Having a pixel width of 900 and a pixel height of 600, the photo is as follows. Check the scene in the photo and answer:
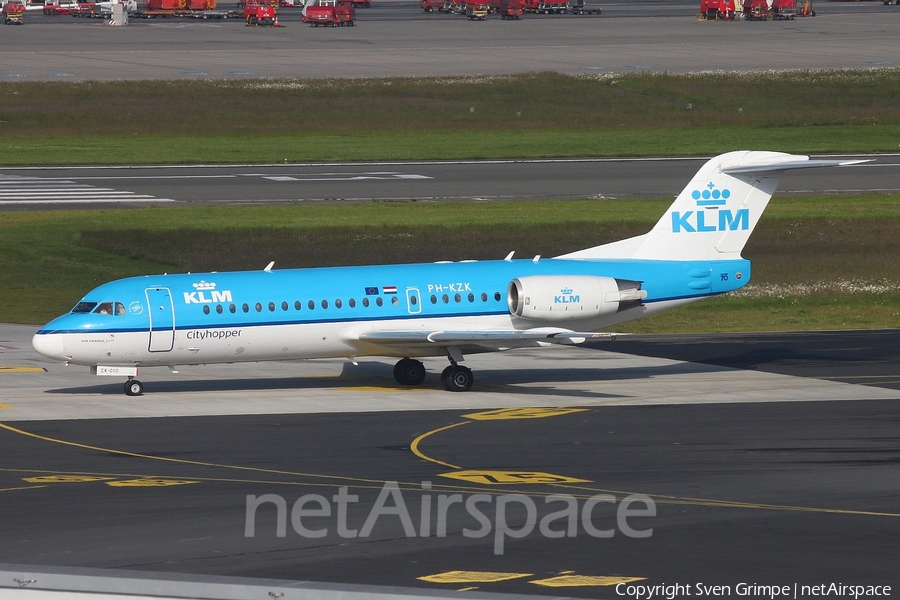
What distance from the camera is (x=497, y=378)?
3772 cm

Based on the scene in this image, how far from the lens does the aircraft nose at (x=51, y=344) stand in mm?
32188

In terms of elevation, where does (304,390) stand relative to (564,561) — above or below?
below

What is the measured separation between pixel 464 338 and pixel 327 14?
3867 inches

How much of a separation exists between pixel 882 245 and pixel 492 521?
132 ft

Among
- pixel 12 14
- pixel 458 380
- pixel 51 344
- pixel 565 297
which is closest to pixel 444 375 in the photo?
pixel 458 380

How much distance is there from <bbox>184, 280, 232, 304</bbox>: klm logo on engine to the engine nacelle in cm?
752

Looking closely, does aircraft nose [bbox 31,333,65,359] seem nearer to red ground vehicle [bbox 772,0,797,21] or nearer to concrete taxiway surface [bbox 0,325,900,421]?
concrete taxiway surface [bbox 0,325,900,421]

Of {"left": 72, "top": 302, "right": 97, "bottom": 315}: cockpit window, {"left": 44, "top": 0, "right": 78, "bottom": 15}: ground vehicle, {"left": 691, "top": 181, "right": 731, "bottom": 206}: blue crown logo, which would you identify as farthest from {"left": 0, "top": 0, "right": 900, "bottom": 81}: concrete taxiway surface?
{"left": 72, "top": 302, "right": 97, "bottom": 315}: cockpit window

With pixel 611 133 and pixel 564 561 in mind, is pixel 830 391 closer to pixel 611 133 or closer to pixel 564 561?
pixel 564 561

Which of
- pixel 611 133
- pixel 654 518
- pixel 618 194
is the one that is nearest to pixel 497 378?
pixel 654 518

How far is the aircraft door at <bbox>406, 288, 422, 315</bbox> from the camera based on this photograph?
3456 centimetres

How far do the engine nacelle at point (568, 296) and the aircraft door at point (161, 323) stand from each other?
29.1 feet

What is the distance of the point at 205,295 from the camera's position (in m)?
33.2

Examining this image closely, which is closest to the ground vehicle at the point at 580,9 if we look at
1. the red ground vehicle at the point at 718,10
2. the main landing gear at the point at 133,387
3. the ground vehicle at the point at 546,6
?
the ground vehicle at the point at 546,6
